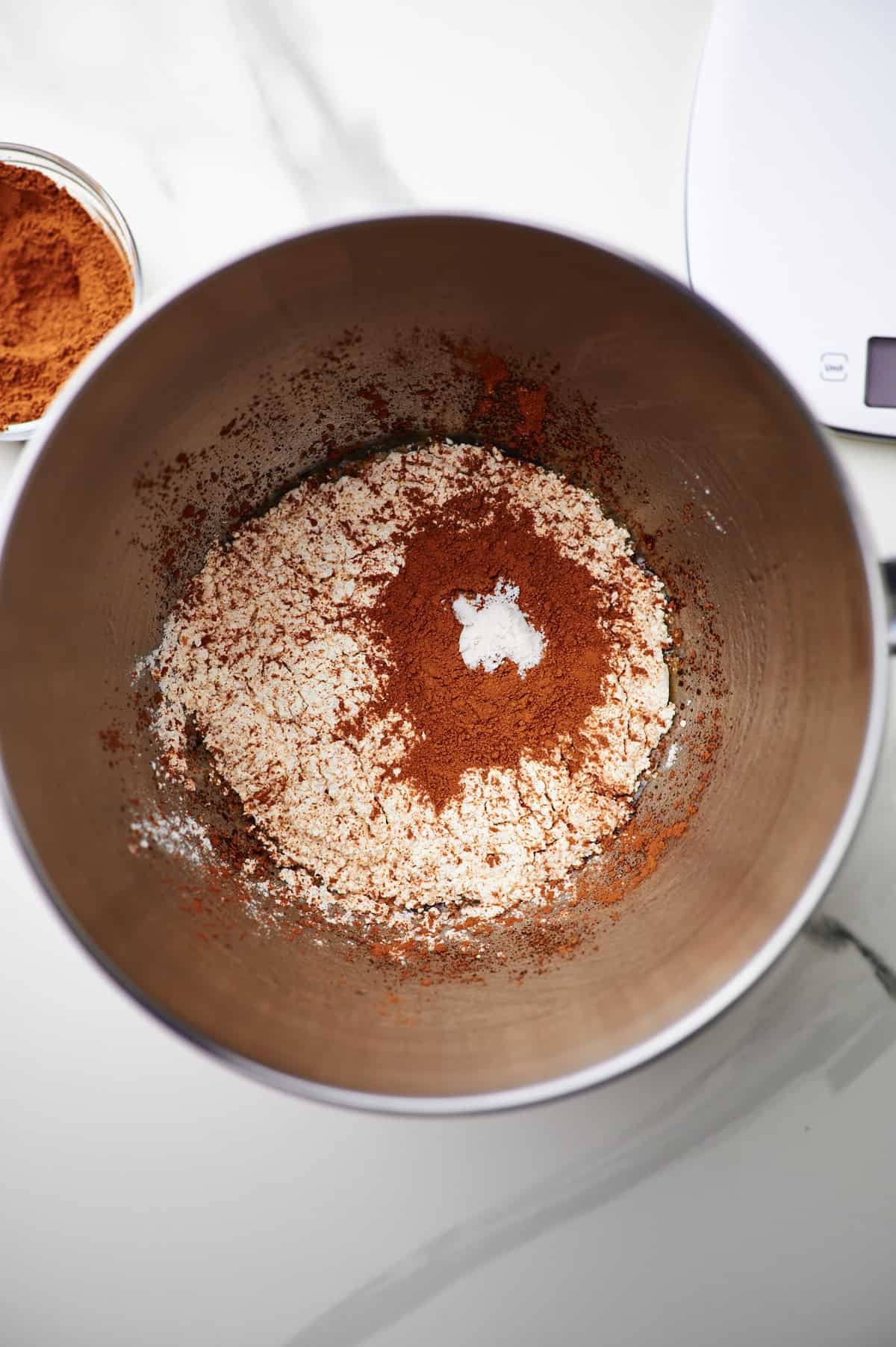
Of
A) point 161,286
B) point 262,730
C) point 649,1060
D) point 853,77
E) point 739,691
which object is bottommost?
point 649,1060

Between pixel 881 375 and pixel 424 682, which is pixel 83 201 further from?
pixel 881 375

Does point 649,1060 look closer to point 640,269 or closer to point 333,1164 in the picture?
point 333,1164

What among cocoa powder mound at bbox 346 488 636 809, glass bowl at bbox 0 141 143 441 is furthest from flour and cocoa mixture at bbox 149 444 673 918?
glass bowl at bbox 0 141 143 441

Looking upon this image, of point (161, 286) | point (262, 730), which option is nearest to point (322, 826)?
point (262, 730)

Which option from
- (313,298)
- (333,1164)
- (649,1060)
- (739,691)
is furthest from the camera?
(333,1164)

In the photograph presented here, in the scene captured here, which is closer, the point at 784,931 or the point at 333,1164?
the point at 784,931

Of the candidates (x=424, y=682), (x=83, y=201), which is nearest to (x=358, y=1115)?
(x=424, y=682)

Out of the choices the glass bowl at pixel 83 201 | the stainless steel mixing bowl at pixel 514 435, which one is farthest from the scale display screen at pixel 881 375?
the glass bowl at pixel 83 201
